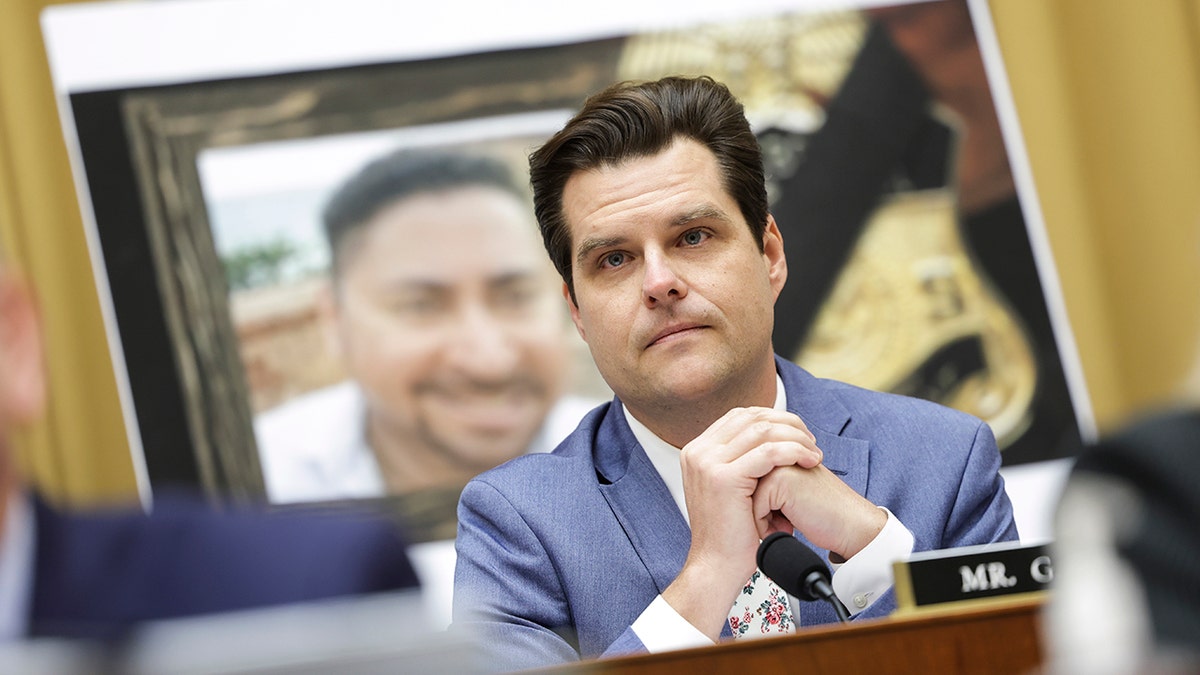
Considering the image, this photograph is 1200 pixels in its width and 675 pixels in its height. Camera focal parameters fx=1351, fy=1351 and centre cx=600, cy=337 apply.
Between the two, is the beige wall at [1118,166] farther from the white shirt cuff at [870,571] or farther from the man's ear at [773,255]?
the white shirt cuff at [870,571]

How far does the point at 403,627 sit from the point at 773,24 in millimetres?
3385

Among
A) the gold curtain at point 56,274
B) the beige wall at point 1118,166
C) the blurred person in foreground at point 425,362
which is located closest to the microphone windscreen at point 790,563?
the blurred person in foreground at point 425,362

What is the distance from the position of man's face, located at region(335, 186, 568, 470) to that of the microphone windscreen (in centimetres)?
195

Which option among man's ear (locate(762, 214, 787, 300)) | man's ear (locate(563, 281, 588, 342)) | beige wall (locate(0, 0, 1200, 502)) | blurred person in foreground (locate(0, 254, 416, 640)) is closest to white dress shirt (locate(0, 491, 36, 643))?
blurred person in foreground (locate(0, 254, 416, 640))

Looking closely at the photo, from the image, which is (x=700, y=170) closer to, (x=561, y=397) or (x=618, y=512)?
(x=618, y=512)

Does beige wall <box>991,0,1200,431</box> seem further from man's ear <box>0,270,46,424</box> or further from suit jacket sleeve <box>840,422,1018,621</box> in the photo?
man's ear <box>0,270,46,424</box>

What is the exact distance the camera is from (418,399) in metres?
3.57

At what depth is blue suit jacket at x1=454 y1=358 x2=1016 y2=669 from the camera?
197 cm

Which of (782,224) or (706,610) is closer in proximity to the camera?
(706,610)

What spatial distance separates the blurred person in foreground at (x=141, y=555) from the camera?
0.95m

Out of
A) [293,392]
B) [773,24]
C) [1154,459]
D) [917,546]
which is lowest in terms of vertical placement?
[917,546]

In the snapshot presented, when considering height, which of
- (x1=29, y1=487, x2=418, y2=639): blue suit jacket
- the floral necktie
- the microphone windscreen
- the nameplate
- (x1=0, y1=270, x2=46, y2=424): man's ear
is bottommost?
the floral necktie

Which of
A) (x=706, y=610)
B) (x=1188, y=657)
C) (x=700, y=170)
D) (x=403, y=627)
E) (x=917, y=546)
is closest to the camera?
(x=1188, y=657)

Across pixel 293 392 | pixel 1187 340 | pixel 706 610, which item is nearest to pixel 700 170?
pixel 706 610
